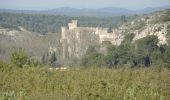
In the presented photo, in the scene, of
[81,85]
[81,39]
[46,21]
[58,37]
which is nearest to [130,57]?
[81,85]

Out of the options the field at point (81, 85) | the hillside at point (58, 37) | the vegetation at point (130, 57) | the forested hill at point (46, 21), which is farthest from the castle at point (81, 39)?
the forested hill at point (46, 21)

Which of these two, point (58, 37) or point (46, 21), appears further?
point (46, 21)

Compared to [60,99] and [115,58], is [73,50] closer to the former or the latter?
[115,58]

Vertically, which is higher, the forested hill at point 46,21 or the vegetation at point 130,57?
the vegetation at point 130,57

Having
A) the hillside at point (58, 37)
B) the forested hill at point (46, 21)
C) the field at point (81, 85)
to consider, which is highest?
the field at point (81, 85)

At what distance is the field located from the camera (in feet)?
45.9

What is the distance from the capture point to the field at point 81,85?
14000mm

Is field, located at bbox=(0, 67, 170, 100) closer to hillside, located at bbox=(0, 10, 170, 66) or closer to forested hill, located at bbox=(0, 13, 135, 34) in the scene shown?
hillside, located at bbox=(0, 10, 170, 66)

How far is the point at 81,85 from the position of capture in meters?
16.0

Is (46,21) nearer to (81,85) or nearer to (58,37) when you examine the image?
(58,37)

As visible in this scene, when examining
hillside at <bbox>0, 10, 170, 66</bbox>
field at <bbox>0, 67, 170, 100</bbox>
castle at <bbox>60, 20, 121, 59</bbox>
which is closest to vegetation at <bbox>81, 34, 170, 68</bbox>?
hillside at <bbox>0, 10, 170, 66</bbox>

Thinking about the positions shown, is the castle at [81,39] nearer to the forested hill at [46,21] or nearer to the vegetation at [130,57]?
the vegetation at [130,57]

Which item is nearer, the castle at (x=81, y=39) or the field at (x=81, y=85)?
the field at (x=81, y=85)

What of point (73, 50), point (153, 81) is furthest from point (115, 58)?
point (73, 50)
